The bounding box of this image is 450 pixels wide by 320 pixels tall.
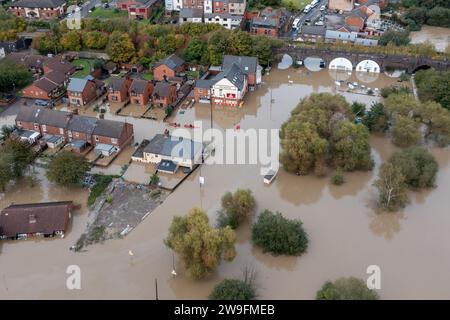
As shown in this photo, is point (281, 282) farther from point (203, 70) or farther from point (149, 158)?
point (203, 70)

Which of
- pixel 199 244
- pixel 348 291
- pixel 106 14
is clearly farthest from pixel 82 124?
pixel 106 14

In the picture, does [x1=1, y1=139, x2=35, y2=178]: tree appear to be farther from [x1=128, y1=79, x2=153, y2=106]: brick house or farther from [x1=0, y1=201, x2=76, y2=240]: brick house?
[x1=128, y1=79, x2=153, y2=106]: brick house

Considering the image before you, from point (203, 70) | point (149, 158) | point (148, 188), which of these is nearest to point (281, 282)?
point (148, 188)

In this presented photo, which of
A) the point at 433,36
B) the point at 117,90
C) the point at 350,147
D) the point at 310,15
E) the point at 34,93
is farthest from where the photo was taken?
the point at 310,15

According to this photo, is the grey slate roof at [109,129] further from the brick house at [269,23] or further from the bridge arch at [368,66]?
the brick house at [269,23]

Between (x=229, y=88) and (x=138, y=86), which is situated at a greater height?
(x=229, y=88)

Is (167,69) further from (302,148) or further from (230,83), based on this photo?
(302,148)
